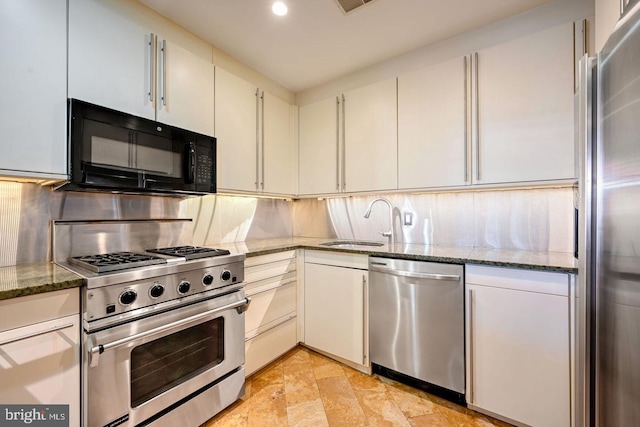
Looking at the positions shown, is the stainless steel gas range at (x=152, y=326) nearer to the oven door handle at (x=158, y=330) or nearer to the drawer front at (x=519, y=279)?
the oven door handle at (x=158, y=330)

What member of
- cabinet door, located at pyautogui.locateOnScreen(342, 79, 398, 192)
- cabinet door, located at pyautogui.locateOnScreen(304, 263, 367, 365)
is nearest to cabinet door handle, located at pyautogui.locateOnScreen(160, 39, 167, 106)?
cabinet door, located at pyautogui.locateOnScreen(342, 79, 398, 192)

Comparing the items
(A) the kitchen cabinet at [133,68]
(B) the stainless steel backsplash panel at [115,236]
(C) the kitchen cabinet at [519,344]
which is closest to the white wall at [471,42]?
(A) the kitchen cabinet at [133,68]

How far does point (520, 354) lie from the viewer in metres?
1.45

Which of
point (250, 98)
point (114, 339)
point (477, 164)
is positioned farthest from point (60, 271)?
point (477, 164)

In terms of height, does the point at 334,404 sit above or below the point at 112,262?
below

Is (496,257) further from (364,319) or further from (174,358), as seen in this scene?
(174,358)

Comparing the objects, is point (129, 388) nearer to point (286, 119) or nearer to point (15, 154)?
point (15, 154)

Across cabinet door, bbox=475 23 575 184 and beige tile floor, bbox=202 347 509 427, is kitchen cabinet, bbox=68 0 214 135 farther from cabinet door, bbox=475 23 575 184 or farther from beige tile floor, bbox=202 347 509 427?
cabinet door, bbox=475 23 575 184

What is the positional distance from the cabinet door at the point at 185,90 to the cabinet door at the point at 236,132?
3.3 inches

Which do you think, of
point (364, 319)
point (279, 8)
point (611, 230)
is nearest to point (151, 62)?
point (279, 8)

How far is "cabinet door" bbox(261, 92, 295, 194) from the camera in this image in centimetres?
241

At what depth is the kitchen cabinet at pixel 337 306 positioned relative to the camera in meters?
2.00

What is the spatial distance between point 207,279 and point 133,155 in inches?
31.2

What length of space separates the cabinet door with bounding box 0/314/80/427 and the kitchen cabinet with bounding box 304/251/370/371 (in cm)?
147
